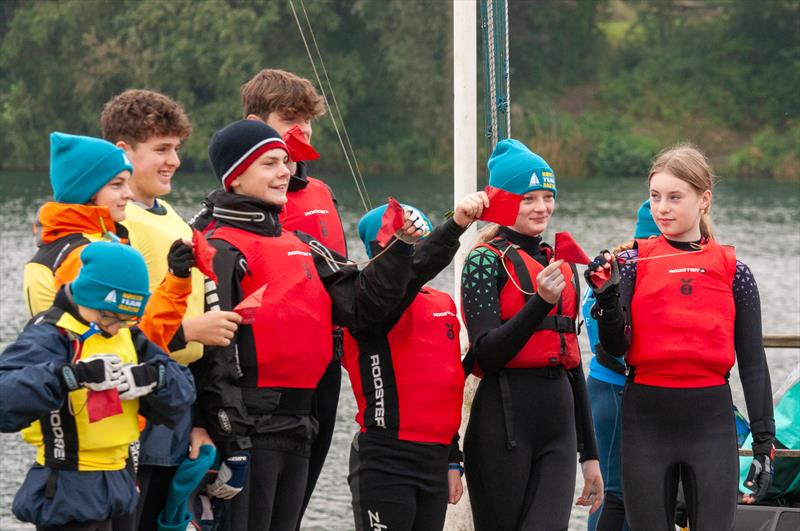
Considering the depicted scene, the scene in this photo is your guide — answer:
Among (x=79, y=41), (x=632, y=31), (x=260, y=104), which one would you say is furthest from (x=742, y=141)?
(x=260, y=104)

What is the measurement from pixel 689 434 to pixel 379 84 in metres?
40.5

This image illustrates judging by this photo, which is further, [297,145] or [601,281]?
[297,145]

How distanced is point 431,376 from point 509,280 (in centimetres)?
41

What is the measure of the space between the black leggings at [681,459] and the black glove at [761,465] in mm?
53

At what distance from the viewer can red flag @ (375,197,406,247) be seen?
4.04 metres

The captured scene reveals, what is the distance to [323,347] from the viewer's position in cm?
405

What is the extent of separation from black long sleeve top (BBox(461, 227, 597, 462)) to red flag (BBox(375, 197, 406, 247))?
36 cm

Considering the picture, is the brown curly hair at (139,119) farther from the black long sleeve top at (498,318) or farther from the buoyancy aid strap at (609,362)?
the buoyancy aid strap at (609,362)

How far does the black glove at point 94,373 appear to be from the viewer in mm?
3367

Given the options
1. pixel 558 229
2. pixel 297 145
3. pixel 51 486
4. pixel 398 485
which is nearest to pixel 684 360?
pixel 398 485

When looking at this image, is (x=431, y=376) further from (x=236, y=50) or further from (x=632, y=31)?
(x=632, y=31)

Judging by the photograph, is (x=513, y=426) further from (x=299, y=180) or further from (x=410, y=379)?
(x=299, y=180)

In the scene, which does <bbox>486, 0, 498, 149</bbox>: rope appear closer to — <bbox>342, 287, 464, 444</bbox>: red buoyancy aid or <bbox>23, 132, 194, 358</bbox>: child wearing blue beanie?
<bbox>342, 287, 464, 444</bbox>: red buoyancy aid

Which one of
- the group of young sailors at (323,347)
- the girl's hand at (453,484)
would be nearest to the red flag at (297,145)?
the group of young sailors at (323,347)
